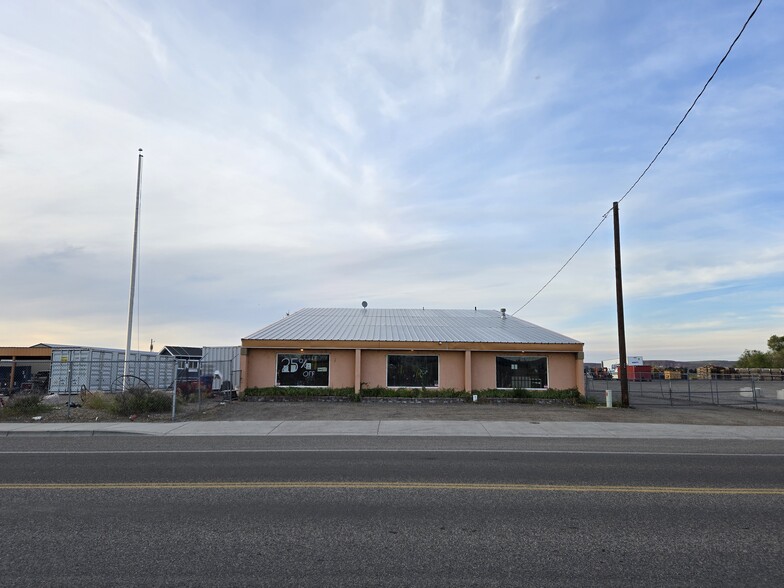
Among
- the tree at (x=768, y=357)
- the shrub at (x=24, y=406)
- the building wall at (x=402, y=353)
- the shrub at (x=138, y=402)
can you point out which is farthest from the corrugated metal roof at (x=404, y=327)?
the tree at (x=768, y=357)

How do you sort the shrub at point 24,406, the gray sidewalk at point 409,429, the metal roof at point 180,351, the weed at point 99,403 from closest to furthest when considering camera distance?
the gray sidewalk at point 409,429 → the shrub at point 24,406 → the weed at point 99,403 → the metal roof at point 180,351

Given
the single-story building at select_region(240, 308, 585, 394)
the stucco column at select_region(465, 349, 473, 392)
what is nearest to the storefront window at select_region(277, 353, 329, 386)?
the single-story building at select_region(240, 308, 585, 394)

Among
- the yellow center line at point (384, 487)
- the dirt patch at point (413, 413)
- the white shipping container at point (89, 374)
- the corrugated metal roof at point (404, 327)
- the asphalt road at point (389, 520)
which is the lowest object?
the asphalt road at point (389, 520)

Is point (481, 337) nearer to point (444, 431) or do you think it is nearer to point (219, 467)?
point (444, 431)

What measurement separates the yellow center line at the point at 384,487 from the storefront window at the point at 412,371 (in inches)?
729

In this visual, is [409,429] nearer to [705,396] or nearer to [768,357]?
[705,396]

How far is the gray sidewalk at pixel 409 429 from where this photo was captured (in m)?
15.2

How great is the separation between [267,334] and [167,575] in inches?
906

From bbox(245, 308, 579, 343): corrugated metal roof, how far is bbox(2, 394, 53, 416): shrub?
9.46 meters

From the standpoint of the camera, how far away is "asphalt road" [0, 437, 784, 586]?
4996 mm

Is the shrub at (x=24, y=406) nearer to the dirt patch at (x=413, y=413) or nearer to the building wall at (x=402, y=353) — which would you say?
the dirt patch at (x=413, y=413)

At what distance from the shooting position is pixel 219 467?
9930mm

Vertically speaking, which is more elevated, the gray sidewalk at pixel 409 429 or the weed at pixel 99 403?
the weed at pixel 99 403

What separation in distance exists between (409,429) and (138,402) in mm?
8809
